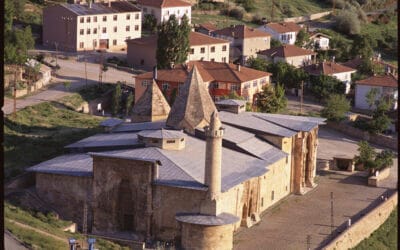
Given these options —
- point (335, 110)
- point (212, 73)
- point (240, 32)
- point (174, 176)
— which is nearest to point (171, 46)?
point (212, 73)

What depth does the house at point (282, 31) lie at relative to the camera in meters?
70.1

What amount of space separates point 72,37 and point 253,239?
3053 centimetres

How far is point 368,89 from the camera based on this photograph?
57.5m

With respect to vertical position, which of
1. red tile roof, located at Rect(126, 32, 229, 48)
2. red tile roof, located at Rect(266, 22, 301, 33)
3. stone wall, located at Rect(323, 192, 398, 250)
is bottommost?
stone wall, located at Rect(323, 192, 398, 250)

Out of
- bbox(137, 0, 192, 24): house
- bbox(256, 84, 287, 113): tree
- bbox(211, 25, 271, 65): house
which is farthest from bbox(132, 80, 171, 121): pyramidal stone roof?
bbox(137, 0, 192, 24): house

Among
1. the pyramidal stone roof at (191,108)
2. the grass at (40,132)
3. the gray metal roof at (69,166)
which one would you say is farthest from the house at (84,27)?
the gray metal roof at (69,166)

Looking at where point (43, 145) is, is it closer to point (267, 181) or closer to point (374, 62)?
point (267, 181)

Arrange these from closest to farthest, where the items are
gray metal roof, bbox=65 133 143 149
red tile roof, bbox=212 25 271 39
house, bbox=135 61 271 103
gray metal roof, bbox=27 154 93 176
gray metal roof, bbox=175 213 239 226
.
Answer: gray metal roof, bbox=175 213 239 226 → gray metal roof, bbox=27 154 93 176 → gray metal roof, bbox=65 133 143 149 → house, bbox=135 61 271 103 → red tile roof, bbox=212 25 271 39

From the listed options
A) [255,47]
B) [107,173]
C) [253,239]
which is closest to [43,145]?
[107,173]

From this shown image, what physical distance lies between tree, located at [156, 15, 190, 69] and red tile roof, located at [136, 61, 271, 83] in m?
0.70

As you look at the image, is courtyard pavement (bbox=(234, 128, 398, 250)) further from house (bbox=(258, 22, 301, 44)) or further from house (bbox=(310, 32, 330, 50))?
house (bbox=(310, 32, 330, 50))

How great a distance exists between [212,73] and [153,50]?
21.9 feet

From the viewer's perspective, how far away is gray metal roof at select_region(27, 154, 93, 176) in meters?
32.3

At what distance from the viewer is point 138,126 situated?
3619 cm
